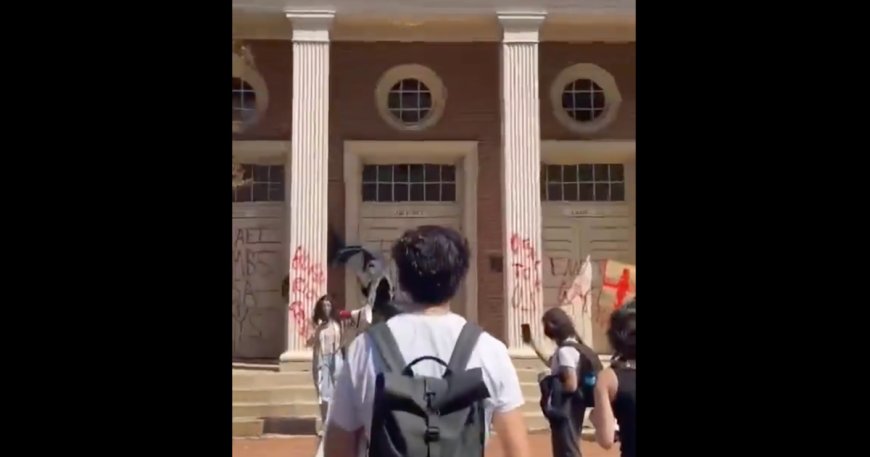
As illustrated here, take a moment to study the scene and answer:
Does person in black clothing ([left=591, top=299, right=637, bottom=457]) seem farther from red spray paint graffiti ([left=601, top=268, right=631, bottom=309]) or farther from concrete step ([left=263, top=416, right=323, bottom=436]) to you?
concrete step ([left=263, top=416, right=323, bottom=436])

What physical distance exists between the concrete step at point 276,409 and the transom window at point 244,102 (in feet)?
5.49

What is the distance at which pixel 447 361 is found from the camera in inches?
204

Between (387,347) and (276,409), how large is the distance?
3.16 ft

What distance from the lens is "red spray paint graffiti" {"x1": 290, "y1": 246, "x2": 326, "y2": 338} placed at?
5.79 meters

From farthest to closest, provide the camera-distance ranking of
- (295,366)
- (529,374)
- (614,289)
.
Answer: (614,289) < (295,366) < (529,374)

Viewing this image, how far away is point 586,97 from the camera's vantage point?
6086mm

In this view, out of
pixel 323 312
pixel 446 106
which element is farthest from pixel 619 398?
pixel 446 106

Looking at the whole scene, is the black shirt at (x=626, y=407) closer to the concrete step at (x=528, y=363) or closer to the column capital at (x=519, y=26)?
the concrete step at (x=528, y=363)

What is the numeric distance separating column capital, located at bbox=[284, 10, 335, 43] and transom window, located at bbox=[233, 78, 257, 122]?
416 mm

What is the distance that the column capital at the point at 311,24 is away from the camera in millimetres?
5965

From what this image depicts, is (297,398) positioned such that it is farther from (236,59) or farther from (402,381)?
(236,59)

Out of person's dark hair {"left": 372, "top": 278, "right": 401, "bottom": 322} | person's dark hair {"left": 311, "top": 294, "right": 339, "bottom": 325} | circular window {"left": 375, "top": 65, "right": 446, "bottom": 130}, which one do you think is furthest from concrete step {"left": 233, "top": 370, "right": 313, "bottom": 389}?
circular window {"left": 375, "top": 65, "right": 446, "bottom": 130}

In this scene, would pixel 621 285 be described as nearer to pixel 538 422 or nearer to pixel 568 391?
pixel 568 391

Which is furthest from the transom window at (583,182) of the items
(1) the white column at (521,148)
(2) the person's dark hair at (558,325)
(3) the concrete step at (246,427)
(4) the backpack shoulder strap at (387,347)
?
(3) the concrete step at (246,427)
